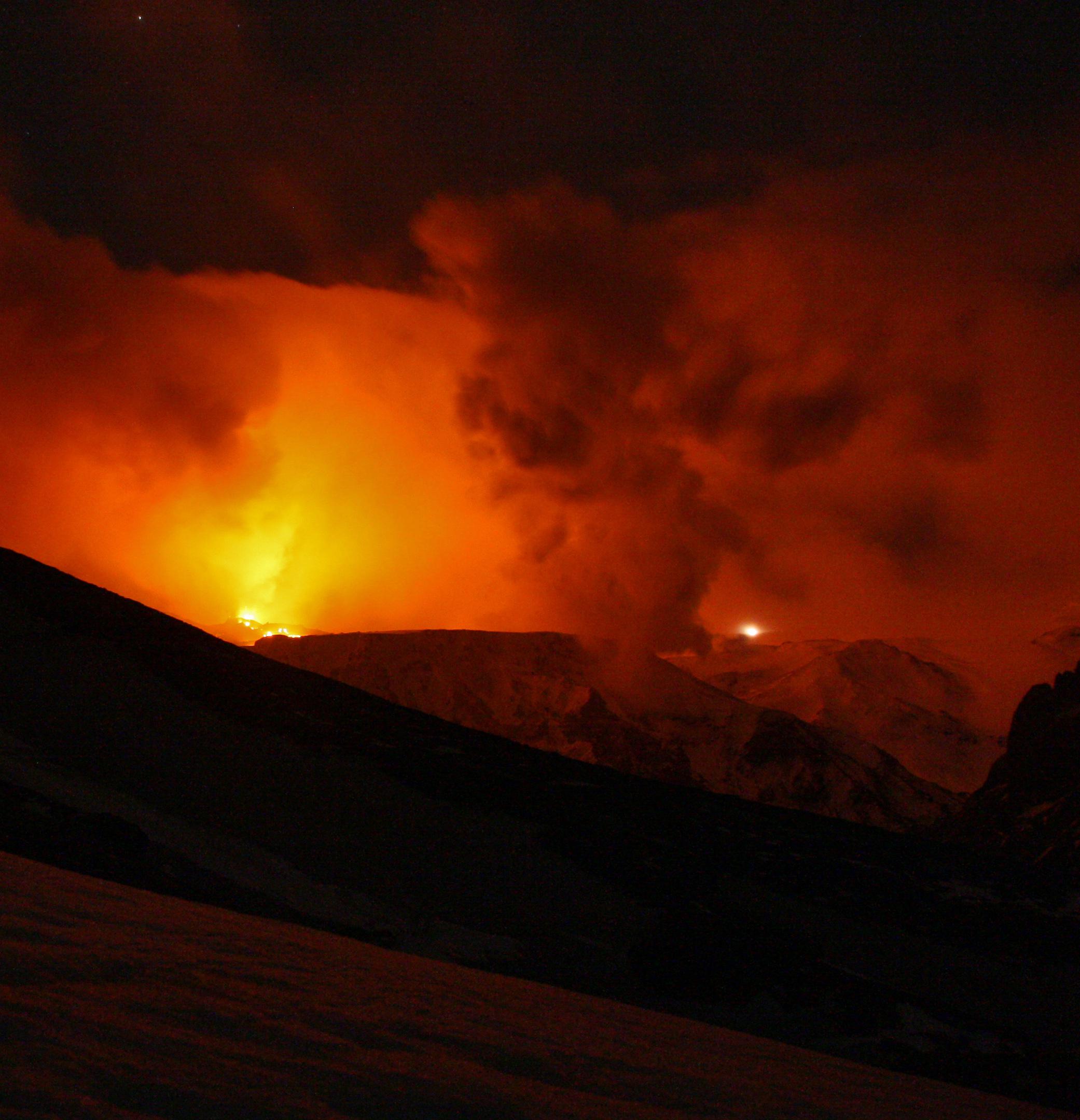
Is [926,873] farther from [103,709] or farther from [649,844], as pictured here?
[103,709]

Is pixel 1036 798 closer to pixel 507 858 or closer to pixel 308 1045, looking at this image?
pixel 507 858

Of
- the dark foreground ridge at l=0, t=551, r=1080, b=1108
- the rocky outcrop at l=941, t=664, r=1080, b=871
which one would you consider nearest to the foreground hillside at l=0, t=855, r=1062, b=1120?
the dark foreground ridge at l=0, t=551, r=1080, b=1108

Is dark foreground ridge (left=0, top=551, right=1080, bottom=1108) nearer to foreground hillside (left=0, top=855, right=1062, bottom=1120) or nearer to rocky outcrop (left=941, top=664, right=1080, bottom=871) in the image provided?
foreground hillside (left=0, top=855, right=1062, bottom=1120)

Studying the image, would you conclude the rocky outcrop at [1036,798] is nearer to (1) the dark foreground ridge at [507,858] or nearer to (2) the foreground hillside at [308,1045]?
(1) the dark foreground ridge at [507,858]

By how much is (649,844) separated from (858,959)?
805 cm

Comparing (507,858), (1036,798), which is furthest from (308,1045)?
(1036,798)

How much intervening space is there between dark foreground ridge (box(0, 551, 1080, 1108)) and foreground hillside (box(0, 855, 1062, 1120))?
9.19 meters

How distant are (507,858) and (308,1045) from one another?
24.2 metres

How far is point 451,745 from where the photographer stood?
3994 centimetres

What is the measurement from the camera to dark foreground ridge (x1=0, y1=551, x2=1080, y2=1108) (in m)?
17.6

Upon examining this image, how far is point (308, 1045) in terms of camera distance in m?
3.93

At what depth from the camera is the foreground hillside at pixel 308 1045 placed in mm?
3141

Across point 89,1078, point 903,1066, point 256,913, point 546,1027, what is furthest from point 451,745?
point 89,1078

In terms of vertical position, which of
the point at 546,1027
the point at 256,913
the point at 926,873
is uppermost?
the point at 926,873
